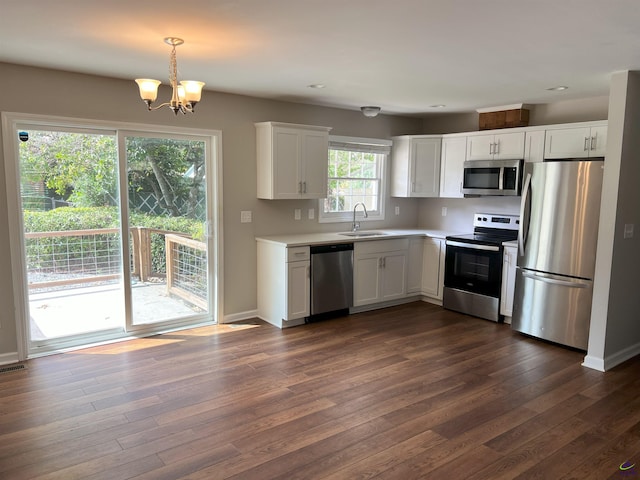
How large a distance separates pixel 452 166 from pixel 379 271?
1.62 meters

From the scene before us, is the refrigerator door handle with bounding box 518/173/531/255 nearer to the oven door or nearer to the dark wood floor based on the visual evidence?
the oven door

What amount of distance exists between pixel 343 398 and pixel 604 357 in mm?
2261

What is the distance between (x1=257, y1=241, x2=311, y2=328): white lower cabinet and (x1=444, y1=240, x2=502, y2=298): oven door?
1753mm

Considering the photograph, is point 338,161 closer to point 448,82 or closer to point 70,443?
point 448,82

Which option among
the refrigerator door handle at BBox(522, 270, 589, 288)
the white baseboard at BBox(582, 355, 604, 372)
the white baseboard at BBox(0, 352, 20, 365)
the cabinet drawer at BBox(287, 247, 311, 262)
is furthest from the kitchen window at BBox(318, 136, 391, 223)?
the white baseboard at BBox(0, 352, 20, 365)

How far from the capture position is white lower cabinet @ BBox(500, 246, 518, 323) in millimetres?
4797

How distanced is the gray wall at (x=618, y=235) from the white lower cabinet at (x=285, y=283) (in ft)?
8.62

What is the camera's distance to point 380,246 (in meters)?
5.36

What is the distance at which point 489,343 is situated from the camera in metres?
4.41

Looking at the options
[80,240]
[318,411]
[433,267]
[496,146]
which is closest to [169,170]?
[80,240]

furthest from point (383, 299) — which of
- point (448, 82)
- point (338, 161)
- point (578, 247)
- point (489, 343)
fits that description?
point (448, 82)

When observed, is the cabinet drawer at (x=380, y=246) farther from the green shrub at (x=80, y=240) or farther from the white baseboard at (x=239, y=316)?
the green shrub at (x=80, y=240)

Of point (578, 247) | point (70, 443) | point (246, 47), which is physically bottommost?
point (70, 443)

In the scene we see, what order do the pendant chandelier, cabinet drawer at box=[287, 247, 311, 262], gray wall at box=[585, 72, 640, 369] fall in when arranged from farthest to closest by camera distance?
cabinet drawer at box=[287, 247, 311, 262], gray wall at box=[585, 72, 640, 369], the pendant chandelier
